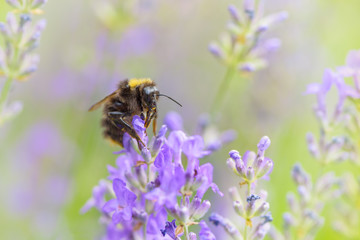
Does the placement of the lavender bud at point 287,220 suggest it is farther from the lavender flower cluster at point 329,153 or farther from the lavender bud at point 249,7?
the lavender bud at point 249,7

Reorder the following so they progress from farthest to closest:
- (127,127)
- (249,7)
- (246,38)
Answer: (246,38) → (249,7) → (127,127)

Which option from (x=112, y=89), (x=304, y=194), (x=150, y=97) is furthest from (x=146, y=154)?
(x=112, y=89)

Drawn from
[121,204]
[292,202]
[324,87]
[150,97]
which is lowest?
[121,204]

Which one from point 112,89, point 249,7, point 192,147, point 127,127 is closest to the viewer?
point 192,147

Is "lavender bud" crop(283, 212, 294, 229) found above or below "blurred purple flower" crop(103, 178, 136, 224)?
above

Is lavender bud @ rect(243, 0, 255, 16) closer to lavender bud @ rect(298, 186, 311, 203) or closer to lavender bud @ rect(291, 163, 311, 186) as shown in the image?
lavender bud @ rect(291, 163, 311, 186)

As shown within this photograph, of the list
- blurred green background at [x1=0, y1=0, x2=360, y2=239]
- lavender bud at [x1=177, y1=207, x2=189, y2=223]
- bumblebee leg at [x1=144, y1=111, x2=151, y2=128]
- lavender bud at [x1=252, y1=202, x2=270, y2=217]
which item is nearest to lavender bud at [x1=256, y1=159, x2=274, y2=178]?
lavender bud at [x1=252, y1=202, x2=270, y2=217]

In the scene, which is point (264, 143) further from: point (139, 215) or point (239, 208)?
point (139, 215)
